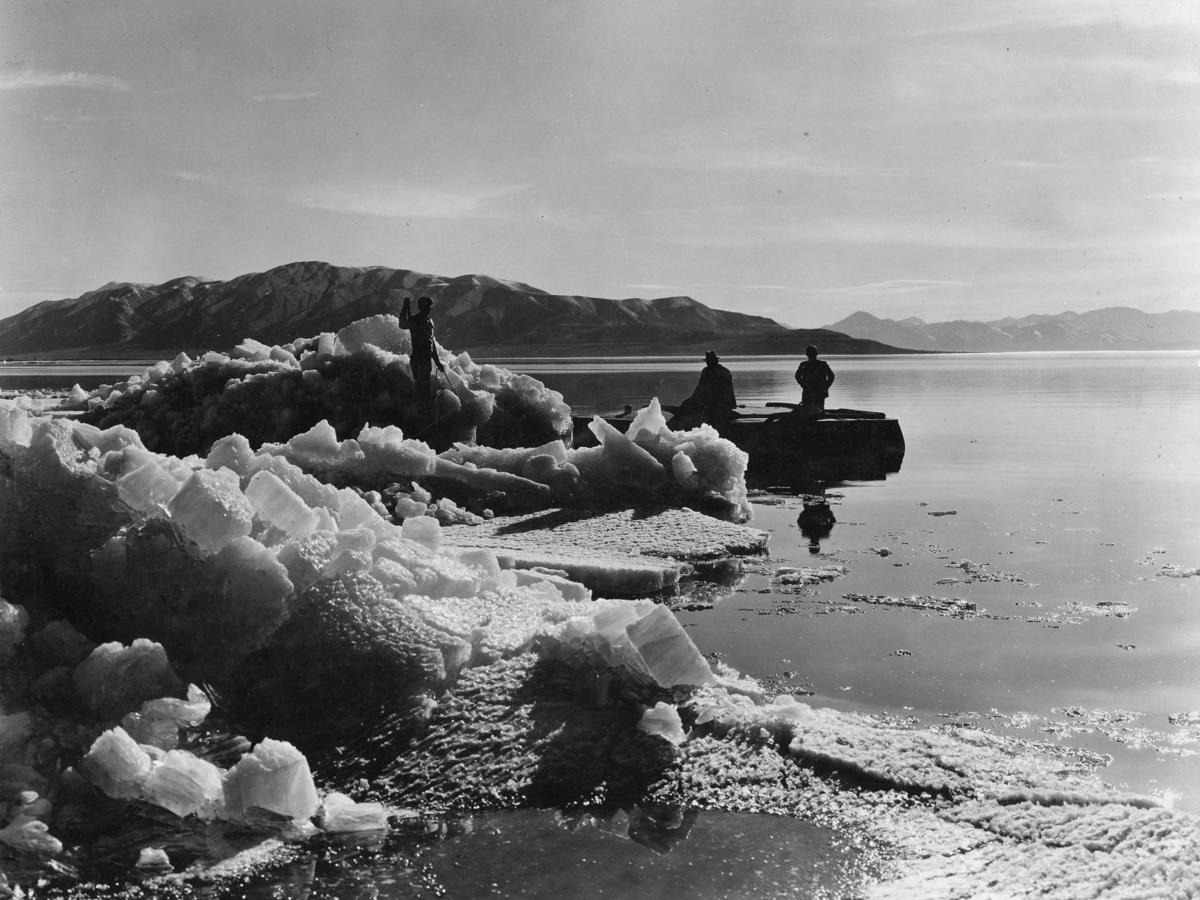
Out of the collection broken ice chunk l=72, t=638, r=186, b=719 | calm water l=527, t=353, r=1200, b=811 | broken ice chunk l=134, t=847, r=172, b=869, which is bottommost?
calm water l=527, t=353, r=1200, b=811

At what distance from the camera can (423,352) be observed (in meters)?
11.6

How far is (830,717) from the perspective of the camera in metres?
3.80

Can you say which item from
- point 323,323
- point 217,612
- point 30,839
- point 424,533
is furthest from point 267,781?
point 323,323

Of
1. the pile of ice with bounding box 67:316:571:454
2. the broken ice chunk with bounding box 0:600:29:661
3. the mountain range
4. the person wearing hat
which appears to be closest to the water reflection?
the broken ice chunk with bounding box 0:600:29:661

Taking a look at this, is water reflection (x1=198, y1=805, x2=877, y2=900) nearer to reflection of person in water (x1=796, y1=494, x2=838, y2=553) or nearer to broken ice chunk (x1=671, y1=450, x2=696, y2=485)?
reflection of person in water (x1=796, y1=494, x2=838, y2=553)

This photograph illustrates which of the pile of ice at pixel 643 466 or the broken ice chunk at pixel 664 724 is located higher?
the pile of ice at pixel 643 466

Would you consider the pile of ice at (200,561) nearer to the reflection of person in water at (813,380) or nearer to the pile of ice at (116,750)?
the pile of ice at (116,750)

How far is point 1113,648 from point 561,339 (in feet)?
579

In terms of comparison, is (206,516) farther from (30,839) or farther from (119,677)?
(30,839)

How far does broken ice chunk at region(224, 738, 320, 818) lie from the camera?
288 cm

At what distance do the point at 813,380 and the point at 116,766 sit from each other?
1257 centimetres

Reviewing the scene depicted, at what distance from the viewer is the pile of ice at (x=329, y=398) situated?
11.9 m

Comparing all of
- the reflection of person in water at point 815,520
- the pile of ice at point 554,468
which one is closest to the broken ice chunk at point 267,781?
the pile of ice at point 554,468

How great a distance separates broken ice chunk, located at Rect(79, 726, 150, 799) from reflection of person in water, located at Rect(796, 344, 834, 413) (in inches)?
483
